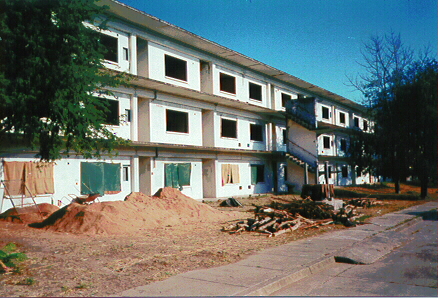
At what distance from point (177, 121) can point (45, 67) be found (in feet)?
51.3

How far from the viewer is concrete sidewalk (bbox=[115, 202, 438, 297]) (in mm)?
6086

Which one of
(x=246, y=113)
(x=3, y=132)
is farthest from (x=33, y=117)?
(x=246, y=113)

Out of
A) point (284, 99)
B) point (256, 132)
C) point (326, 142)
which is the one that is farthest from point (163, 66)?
point (326, 142)

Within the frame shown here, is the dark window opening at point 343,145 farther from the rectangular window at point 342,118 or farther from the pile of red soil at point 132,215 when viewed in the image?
the pile of red soil at point 132,215

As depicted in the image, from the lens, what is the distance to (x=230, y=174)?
96.5 ft

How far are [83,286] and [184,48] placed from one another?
21.0 m

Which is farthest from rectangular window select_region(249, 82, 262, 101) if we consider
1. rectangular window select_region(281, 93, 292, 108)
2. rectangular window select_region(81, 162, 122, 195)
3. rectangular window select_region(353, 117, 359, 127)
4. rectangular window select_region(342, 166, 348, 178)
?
rectangular window select_region(353, 117, 359, 127)

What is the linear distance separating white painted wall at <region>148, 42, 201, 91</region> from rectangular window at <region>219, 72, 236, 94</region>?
2.85 meters

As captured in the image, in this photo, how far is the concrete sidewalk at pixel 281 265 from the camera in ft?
20.0

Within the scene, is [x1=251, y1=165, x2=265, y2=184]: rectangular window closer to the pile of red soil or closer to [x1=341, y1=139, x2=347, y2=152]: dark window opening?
the pile of red soil

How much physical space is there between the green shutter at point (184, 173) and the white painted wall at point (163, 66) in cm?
511

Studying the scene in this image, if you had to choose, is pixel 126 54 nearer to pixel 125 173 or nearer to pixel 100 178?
pixel 125 173

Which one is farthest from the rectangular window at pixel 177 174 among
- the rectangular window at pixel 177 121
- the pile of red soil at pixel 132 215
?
the pile of red soil at pixel 132 215

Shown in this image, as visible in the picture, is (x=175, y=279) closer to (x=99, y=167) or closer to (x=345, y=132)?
(x=99, y=167)
